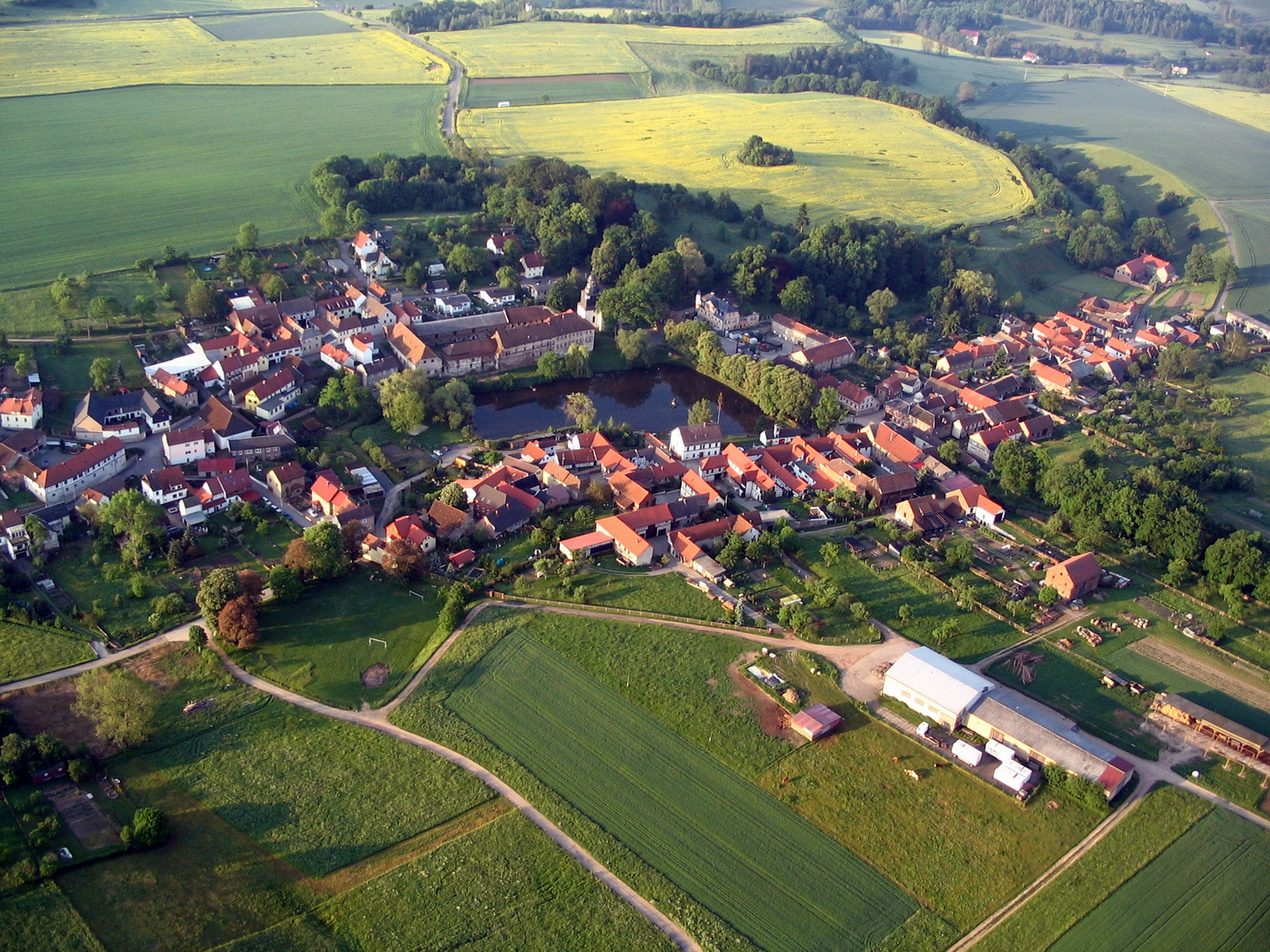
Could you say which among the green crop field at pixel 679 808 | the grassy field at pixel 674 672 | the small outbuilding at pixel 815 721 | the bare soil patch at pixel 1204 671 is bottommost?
the green crop field at pixel 679 808

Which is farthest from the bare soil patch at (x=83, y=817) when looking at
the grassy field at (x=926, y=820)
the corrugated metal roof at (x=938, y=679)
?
the corrugated metal roof at (x=938, y=679)

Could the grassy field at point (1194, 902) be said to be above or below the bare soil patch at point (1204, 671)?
below

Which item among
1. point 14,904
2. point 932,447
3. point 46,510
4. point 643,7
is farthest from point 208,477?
point 643,7

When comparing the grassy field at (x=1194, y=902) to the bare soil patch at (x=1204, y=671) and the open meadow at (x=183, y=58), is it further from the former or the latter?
the open meadow at (x=183, y=58)

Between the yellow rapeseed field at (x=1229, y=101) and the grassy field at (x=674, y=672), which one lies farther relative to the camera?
the yellow rapeseed field at (x=1229, y=101)

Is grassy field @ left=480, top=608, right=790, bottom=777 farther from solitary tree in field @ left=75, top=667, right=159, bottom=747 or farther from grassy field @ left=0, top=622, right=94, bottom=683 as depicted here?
grassy field @ left=0, top=622, right=94, bottom=683

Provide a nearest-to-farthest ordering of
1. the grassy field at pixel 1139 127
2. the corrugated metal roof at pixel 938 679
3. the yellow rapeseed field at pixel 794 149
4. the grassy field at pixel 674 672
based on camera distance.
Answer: the grassy field at pixel 674 672 → the corrugated metal roof at pixel 938 679 → the yellow rapeseed field at pixel 794 149 → the grassy field at pixel 1139 127

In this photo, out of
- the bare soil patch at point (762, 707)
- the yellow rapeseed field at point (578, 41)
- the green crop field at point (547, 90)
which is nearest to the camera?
the bare soil patch at point (762, 707)

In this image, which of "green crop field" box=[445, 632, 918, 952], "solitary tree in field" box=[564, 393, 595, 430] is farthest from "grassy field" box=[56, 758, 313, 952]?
"solitary tree in field" box=[564, 393, 595, 430]
